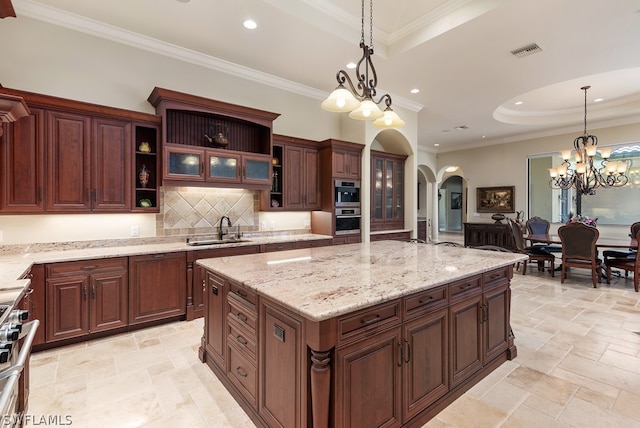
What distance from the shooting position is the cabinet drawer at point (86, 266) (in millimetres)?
2855

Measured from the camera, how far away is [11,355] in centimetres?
128

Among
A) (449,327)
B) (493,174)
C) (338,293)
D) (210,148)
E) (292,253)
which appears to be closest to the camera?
(338,293)

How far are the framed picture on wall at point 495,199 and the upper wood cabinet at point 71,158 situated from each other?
8427mm

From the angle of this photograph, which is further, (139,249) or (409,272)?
(139,249)

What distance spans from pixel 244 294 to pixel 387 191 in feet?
14.9

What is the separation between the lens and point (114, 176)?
338cm

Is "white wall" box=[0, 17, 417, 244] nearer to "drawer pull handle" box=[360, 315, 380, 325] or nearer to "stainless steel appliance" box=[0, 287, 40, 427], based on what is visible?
"stainless steel appliance" box=[0, 287, 40, 427]

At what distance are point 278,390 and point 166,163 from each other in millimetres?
2884

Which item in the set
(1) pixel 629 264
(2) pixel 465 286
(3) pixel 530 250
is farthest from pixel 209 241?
(1) pixel 629 264

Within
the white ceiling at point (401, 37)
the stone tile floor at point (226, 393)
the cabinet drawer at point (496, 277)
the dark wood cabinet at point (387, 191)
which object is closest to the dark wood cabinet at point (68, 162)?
the white ceiling at point (401, 37)

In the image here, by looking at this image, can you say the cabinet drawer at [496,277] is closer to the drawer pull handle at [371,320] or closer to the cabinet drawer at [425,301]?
the cabinet drawer at [425,301]

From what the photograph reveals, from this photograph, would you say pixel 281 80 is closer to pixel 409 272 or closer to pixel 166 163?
pixel 166 163

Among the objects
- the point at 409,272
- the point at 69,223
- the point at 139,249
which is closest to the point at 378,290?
the point at 409,272

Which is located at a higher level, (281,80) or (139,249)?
(281,80)
